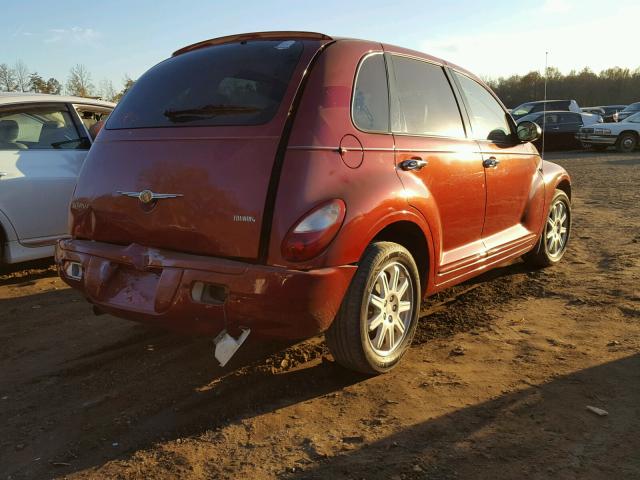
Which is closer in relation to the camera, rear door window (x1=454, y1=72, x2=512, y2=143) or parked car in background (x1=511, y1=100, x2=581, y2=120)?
rear door window (x1=454, y1=72, x2=512, y2=143)

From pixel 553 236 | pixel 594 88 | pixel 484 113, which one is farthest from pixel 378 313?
pixel 594 88

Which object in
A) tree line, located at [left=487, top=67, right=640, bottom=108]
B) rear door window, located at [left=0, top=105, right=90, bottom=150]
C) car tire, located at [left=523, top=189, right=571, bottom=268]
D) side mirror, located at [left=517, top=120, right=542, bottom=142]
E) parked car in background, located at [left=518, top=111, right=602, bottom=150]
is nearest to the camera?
side mirror, located at [left=517, top=120, right=542, bottom=142]

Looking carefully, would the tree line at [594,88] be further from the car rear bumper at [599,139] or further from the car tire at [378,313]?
the car tire at [378,313]

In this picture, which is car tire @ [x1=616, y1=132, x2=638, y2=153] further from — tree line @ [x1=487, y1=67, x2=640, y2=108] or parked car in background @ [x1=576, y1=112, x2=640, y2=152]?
tree line @ [x1=487, y1=67, x2=640, y2=108]

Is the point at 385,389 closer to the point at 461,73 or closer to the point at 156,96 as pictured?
the point at 156,96

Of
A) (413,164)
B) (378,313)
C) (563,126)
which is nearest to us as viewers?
(378,313)

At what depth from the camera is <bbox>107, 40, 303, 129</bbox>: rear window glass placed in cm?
301

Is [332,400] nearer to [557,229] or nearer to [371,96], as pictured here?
[371,96]

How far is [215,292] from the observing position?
2832mm

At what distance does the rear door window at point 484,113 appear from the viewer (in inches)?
173

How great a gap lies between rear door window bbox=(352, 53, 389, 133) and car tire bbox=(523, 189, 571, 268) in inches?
106

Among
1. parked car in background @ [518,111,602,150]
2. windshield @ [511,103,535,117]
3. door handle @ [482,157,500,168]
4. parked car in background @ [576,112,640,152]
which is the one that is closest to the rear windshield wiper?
door handle @ [482,157,500,168]

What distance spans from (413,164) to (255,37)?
1218 millimetres

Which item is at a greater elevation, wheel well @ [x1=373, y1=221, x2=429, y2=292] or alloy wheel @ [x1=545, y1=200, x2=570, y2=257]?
wheel well @ [x1=373, y1=221, x2=429, y2=292]
